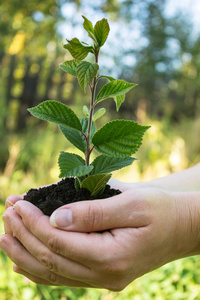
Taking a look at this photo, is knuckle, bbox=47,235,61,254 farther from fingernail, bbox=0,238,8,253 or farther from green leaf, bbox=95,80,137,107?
green leaf, bbox=95,80,137,107

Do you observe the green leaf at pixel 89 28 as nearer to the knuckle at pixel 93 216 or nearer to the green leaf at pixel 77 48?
the green leaf at pixel 77 48

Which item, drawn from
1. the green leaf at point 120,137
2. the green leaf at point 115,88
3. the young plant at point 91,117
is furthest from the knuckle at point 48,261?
the green leaf at point 115,88

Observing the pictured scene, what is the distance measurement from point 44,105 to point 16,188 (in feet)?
9.78

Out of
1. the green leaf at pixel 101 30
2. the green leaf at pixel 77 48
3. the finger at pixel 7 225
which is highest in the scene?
the green leaf at pixel 101 30

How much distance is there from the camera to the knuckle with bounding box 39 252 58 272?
0.82m

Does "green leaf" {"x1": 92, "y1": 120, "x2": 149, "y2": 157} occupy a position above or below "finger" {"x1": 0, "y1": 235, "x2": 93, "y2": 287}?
above

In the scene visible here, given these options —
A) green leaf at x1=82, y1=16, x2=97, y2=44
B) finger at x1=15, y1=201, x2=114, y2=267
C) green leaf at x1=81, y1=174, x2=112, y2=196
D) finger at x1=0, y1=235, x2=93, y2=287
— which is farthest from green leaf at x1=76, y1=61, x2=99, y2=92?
finger at x1=0, y1=235, x2=93, y2=287

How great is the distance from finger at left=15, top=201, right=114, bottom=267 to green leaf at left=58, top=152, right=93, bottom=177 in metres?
0.14

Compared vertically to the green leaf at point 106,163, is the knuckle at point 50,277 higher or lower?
lower

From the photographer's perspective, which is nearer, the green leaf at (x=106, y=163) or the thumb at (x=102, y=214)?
the thumb at (x=102, y=214)

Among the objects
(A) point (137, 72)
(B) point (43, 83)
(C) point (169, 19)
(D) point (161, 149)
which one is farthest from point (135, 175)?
(C) point (169, 19)

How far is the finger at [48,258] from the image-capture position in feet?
2.63

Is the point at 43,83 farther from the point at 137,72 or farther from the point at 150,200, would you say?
the point at 150,200

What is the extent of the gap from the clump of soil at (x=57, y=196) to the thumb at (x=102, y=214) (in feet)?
0.20
